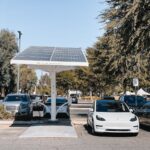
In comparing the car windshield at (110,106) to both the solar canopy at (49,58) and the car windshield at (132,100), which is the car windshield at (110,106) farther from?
the car windshield at (132,100)

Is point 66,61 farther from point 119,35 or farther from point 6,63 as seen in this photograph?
point 6,63

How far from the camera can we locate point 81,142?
16.6m

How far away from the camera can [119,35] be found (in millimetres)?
24609

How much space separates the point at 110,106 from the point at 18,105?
1067cm

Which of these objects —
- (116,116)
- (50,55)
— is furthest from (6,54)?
(116,116)

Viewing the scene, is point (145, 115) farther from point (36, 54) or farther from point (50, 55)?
point (36, 54)

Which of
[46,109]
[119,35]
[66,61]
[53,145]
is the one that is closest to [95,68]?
[46,109]

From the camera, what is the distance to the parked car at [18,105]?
98.6 ft

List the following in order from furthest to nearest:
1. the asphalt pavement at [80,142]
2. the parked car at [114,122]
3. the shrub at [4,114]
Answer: the shrub at [4,114]
the parked car at [114,122]
the asphalt pavement at [80,142]

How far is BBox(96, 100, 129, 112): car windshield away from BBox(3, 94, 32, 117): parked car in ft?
31.6

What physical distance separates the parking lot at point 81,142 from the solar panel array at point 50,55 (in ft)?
12.1

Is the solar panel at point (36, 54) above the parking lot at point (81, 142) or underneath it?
above

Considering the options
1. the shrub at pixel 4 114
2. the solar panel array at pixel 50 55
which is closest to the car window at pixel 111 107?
the solar panel array at pixel 50 55

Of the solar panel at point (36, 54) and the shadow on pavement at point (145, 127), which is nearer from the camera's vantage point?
the solar panel at point (36, 54)
